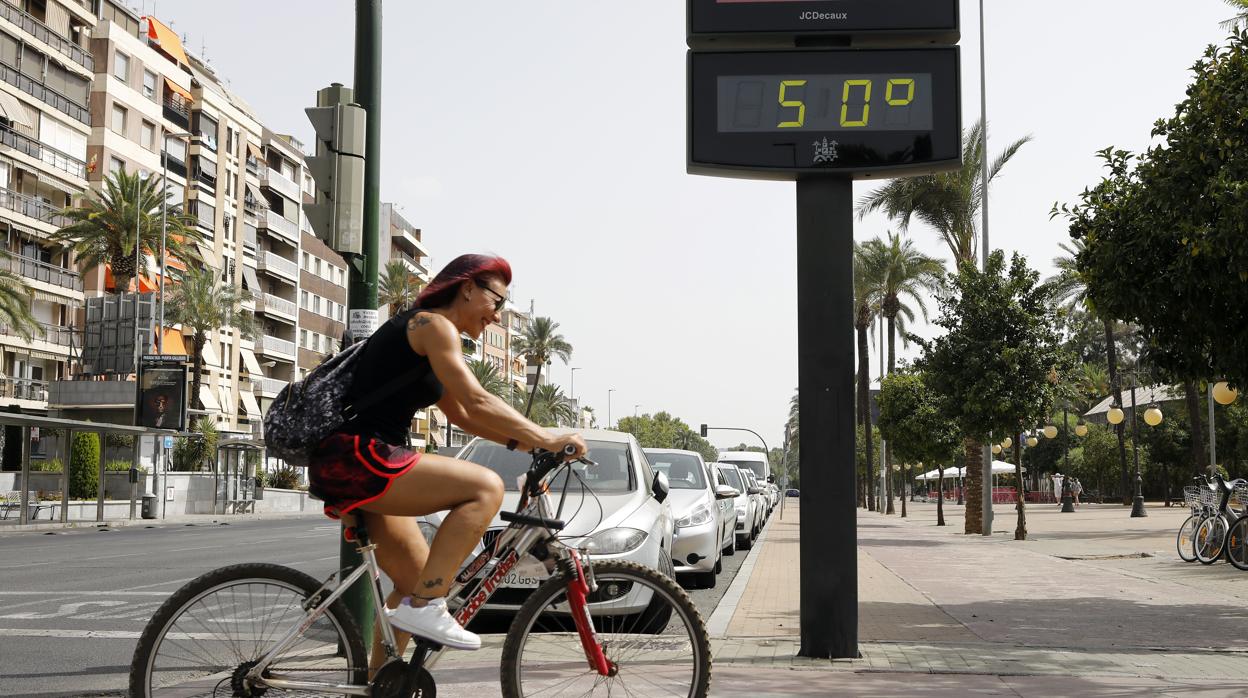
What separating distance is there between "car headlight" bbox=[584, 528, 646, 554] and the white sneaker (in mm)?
4629

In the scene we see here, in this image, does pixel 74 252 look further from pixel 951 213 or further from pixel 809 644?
pixel 809 644

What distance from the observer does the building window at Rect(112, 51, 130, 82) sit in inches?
Result: 2293

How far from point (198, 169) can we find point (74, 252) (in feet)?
35.0

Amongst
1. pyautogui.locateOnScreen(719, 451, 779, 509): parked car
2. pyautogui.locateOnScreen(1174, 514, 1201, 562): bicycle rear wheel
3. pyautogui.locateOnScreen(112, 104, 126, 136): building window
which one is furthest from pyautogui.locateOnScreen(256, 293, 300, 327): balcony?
pyautogui.locateOnScreen(1174, 514, 1201, 562): bicycle rear wheel

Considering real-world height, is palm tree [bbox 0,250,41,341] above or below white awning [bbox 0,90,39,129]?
below

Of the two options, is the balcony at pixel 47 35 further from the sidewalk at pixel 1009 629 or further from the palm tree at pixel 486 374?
the sidewalk at pixel 1009 629

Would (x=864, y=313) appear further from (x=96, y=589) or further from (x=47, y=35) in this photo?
(x=96, y=589)

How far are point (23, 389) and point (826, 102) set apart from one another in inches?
2122

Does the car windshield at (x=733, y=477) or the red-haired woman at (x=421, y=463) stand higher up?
the red-haired woman at (x=421, y=463)

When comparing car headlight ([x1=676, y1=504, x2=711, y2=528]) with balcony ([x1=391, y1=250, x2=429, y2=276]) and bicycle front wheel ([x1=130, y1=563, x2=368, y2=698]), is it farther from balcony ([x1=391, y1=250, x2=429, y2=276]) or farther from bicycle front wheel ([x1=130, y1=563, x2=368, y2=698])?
balcony ([x1=391, y1=250, x2=429, y2=276])

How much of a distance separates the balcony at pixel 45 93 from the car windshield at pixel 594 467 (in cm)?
4790

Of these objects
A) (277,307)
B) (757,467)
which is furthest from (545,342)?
(757,467)

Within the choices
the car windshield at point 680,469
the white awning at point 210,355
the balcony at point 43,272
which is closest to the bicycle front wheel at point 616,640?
the car windshield at point 680,469

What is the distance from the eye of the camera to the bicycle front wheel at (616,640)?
171 inches
